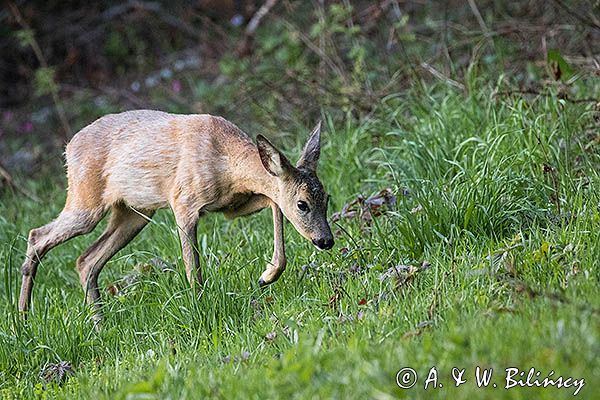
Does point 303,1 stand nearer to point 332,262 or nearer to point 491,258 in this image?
point 332,262

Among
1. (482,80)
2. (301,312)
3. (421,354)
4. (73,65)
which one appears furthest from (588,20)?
(73,65)

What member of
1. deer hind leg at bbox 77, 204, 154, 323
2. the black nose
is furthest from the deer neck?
deer hind leg at bbox 77, 204, 154, 323

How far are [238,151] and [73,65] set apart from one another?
366 inches

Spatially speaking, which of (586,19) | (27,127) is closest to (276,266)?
(586,19)

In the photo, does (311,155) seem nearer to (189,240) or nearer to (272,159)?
(272,159)

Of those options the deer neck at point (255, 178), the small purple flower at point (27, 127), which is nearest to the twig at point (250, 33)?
the small purple flower at point (27, 127)

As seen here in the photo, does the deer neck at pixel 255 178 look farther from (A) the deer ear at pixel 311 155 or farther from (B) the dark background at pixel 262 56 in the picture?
(B) the dark background at pixel 262 56

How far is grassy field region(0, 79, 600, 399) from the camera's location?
4035mm

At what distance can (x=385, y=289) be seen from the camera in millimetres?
5512

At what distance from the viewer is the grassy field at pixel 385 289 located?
13.2ft

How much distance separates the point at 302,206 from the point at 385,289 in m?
0.89

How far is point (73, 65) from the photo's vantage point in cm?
1509

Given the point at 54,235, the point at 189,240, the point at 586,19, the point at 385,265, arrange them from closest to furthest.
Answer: the point at 385,265
the point at 189,240
the point at 54,235
the point at 586,19

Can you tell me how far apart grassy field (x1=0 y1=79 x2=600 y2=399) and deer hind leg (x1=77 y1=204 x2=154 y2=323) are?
0.19 m
